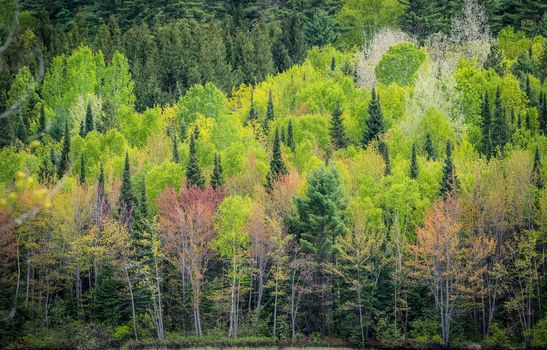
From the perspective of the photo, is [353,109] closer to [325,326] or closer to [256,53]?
[256,53]

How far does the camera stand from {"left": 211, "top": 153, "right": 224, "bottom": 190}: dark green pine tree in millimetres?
80688

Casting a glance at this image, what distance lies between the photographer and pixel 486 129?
9406 centimetres

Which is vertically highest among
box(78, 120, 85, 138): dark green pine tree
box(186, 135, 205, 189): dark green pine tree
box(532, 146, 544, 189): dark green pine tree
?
box(532, 146, 544, 189): dark green pine tree

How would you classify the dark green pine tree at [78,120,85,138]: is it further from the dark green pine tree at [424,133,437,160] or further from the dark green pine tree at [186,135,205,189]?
the dark green pine tree at [424,133,437,160]

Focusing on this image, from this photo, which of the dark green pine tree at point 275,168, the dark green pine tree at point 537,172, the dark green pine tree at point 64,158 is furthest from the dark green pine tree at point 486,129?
the dark green pine tree at point 64,158

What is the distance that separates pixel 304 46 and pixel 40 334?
234ft

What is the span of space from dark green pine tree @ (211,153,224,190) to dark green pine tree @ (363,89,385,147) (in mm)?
19347

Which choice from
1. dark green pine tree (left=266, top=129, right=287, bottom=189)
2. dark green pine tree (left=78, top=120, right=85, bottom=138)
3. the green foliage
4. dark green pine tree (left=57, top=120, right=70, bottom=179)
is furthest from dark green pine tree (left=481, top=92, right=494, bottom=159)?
dark green pine tree (left=78, top=120, right=85, bottom=138)

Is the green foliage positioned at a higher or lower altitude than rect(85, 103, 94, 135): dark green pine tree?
higher

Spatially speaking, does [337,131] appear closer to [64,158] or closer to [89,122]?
[64,158]

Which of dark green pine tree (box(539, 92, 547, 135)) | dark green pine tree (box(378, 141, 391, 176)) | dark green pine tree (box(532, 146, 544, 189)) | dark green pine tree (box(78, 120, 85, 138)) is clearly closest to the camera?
dark green pine tree (box(532, 146, 544, 189))

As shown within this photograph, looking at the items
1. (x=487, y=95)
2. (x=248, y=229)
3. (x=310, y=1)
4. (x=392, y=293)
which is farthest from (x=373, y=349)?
(x=310, y=1)

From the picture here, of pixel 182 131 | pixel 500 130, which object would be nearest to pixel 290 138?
pixel 182 131

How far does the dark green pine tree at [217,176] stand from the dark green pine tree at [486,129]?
24800mm
